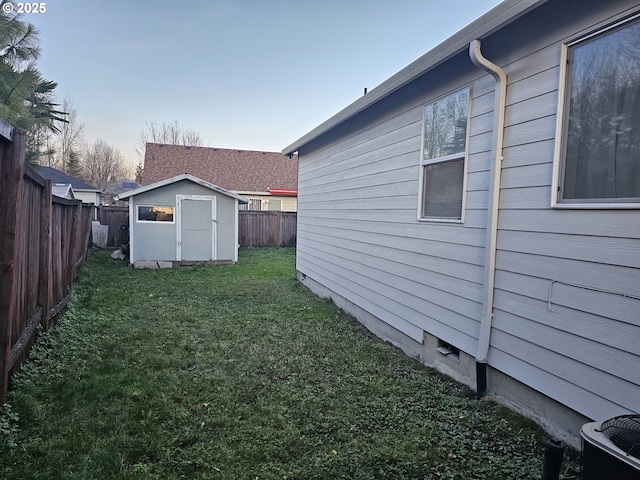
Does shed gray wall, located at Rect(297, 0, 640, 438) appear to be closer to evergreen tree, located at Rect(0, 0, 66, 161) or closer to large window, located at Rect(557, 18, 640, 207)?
large window, located at Rect(557, 18, 640, 207)

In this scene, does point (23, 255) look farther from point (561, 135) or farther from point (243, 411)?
point (561, 135)

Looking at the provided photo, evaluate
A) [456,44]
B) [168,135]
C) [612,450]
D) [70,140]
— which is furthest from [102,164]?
[612,450]

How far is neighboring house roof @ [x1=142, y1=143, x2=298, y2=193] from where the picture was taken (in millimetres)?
20281

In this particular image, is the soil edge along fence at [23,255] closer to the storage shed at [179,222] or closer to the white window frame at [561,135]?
the white window frame at [561,135]

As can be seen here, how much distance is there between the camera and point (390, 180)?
478 cm

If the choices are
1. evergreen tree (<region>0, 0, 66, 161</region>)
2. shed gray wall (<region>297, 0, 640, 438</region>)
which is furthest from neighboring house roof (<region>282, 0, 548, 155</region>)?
evergreen tree (<region>0, 0, 66, 161</region>)

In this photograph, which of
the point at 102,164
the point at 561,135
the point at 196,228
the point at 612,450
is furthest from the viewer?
the point at 102,164

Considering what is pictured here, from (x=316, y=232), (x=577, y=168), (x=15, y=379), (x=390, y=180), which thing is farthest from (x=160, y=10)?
(x=577, y=168)

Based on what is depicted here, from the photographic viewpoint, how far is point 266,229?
16.6m

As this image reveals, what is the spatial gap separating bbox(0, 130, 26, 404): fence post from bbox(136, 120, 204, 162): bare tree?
37.7m

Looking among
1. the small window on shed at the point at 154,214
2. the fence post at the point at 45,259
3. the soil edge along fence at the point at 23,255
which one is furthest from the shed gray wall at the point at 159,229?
the fence post at the point at 45,259

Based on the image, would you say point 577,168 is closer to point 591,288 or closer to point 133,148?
point 591,288

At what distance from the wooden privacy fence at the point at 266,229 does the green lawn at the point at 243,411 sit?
11.2 metres

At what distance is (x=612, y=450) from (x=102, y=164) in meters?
45.2
